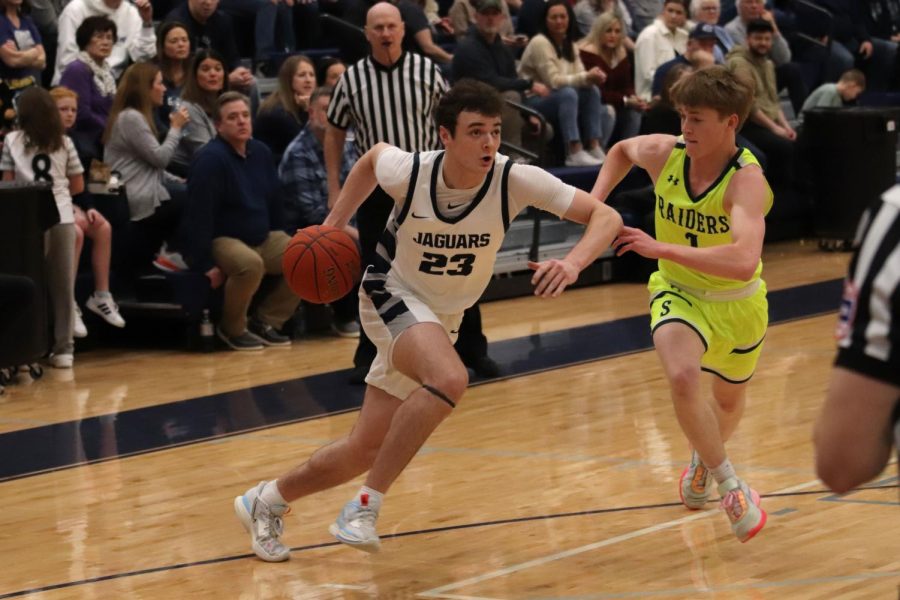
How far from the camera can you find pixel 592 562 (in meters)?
5.11

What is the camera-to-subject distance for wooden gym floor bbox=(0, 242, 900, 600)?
5.02 metres

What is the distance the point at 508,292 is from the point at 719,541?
6.42m

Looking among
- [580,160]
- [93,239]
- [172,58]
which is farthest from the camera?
[580,160]

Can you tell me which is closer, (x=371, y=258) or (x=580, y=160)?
(x=371, y=258)

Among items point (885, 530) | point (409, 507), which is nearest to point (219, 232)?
point (409, 507)

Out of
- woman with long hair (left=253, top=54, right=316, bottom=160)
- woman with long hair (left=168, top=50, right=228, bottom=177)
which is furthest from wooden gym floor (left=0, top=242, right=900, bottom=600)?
woman with long hair (left=253, top=54, right=316, bottom=160)

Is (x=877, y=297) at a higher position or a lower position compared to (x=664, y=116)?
higher

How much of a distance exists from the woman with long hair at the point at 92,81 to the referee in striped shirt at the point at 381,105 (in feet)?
8.01

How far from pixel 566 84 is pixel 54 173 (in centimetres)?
466

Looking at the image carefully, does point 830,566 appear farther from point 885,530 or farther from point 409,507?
point 409,507

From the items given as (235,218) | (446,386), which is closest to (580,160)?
(235,218)

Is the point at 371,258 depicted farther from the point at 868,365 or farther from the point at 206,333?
the point at 868,365

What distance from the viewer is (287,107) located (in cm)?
1080

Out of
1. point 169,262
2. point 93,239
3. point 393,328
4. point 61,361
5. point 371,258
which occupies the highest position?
point 393,328
